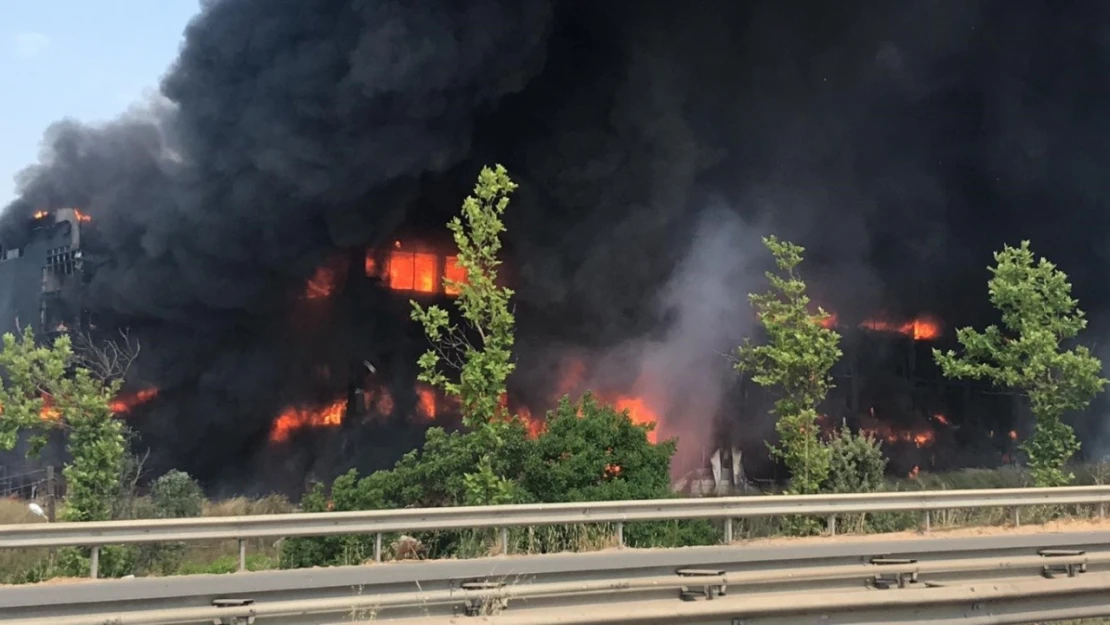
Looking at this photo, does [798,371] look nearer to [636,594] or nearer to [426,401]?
[636,594]

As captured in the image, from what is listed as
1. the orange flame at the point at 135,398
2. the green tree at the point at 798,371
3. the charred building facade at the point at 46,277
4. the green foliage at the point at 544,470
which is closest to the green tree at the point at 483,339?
the green foliage at the point at 544,470

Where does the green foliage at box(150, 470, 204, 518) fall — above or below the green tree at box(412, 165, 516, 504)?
below

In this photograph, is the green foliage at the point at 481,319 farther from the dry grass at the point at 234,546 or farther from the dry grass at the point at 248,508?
the dry grass at the point at 248,508

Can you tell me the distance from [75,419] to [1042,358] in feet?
58.1

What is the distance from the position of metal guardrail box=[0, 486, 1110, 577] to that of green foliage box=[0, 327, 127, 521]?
24.2 ft

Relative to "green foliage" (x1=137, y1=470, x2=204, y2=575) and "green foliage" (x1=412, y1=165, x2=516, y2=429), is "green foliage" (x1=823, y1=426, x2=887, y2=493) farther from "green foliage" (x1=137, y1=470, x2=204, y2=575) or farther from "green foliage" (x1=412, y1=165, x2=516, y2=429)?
"green foliage" (x1=137, y1=470, x2=204, y2=575)

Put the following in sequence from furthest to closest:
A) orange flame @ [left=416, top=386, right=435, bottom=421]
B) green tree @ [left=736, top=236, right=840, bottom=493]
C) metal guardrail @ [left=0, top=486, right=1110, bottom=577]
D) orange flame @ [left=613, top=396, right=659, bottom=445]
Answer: orange flame @ [left=416, top=386, right=435, bottom=421]
orange flame @ [left=613, top=396, right=659, bottom=445]
green tree @ [left=736, top=236, right=840, bottom=493]
metal guardrail @ [left=0, top=486, right=1110, bottom=577]

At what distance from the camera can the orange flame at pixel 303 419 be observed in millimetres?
34469

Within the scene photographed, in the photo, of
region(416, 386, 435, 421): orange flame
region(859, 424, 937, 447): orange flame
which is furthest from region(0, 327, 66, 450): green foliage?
region(859, 424, 937, 447): orange flame

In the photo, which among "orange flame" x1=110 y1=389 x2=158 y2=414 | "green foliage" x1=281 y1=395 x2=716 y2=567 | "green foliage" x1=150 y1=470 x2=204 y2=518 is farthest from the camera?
"orange flame" x1=110 y1=389 x2=158 y2=414

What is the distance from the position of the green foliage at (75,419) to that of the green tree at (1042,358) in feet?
52.7

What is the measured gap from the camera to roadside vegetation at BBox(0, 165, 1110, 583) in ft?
41.4

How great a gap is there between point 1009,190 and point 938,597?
33.9m

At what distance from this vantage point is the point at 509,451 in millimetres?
15008
